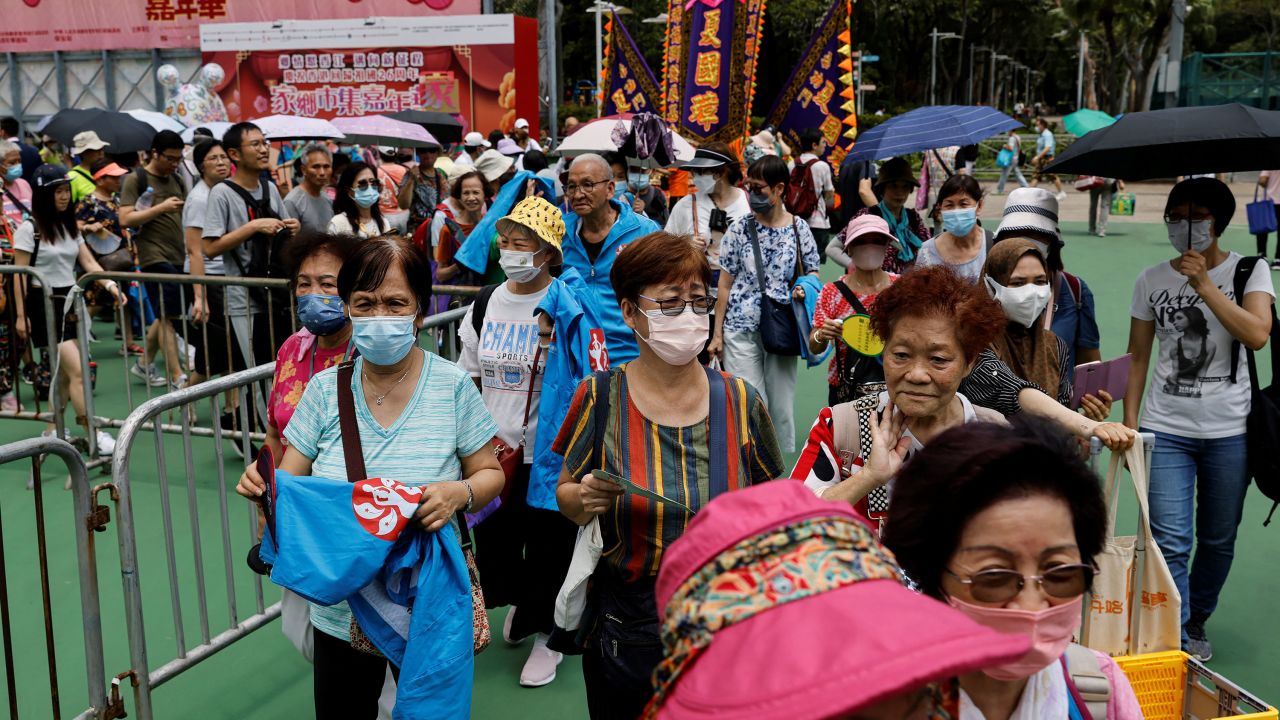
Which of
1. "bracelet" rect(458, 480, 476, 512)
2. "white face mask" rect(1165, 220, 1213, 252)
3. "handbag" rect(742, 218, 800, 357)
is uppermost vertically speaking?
"white face mask" rect(1165, 220, 1213, 252)

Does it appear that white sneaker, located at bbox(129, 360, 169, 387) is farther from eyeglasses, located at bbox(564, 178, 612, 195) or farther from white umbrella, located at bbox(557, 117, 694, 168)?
eyeglasses, located at bbox(564, 178, 612, 195)

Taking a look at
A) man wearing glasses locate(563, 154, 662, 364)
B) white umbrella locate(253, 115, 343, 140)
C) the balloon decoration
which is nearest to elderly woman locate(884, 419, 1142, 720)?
man wearing glasses locate(563, 154, 662, 364)

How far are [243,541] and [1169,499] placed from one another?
4.49 m

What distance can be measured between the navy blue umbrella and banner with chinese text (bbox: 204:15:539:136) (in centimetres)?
2007

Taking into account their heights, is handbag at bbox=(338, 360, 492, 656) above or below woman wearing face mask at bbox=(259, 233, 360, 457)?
below

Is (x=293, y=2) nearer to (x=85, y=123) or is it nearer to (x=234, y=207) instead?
(x=85, y=123)

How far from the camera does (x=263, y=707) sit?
4.25m

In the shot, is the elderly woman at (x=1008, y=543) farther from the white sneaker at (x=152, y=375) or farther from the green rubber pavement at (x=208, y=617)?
the white sneaker at (x=152, y=375)

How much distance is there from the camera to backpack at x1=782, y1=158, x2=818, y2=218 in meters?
12.1

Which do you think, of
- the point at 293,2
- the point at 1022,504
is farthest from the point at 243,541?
the point at 293,2

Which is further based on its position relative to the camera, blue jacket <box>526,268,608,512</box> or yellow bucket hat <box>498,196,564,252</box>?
yellow bucket hat <box>498,196,564,252</box>

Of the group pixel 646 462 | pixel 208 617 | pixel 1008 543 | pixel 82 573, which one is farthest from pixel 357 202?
pixel 1008 543

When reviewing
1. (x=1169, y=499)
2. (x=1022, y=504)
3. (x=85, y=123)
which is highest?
(x=85, y=123)

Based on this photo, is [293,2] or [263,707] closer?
[263,707]
